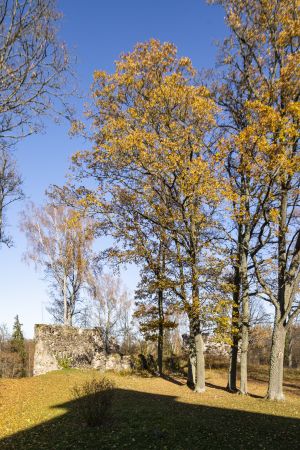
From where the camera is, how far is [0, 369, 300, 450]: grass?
6.91m

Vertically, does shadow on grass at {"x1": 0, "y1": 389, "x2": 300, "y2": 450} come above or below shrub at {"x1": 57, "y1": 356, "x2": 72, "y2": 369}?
above

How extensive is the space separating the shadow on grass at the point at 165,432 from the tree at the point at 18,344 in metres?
39.2

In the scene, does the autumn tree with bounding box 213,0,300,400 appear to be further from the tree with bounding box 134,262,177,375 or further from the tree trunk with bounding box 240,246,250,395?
the tree with bounding box 134,262,177,375

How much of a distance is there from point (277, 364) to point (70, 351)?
1233 cm

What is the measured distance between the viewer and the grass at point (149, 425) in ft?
22.7

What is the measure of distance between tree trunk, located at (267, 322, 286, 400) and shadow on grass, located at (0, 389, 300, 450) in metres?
3.52

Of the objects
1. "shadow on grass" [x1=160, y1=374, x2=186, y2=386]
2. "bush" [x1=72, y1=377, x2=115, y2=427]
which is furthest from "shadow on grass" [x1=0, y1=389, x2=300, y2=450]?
"shadow on grass" [x1=160, y1=374, x2=186, y2=386]

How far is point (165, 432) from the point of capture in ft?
24.2

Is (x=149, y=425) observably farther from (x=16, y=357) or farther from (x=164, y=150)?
(x=16, y=357)

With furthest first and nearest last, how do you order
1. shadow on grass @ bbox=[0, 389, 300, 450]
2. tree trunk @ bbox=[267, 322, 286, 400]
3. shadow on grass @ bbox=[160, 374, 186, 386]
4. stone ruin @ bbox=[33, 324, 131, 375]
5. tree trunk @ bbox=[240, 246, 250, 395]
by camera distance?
stone ruin @ bbox=[33, 324, 131, 375] < shadow on grass @ bbox=[160, 374, 186, 386] < tree trunk @ bbox=[240, 246, 250, 395] < tree trunk @ bbox=[267, 322, 286, 400] < shadow on grass @ bbox=[0, 389, 300, 450]

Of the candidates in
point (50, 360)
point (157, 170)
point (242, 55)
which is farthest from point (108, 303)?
point (242, 55)

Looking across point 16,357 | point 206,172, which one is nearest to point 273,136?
point 206,172

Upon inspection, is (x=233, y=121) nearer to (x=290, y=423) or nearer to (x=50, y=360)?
(x=290, y=423)

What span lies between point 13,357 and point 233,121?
39.1 m
